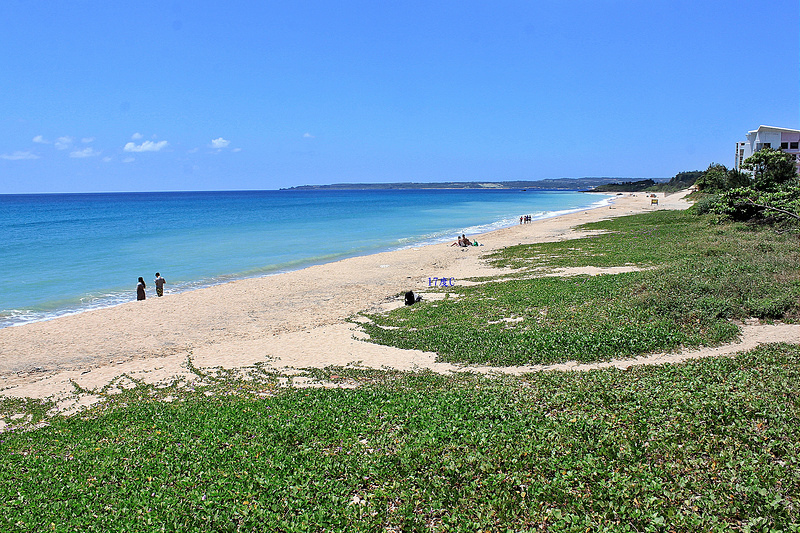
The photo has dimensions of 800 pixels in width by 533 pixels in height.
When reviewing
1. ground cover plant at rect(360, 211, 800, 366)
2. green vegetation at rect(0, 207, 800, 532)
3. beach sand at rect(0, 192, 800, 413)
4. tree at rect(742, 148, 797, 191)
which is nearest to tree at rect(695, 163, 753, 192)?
tree at rect(742, 148, 797, 191)

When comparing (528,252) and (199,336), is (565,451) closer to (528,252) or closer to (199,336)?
(199,336)

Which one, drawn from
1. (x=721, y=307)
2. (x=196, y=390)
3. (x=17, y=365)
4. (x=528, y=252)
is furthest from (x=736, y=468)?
(x=528, y=252)

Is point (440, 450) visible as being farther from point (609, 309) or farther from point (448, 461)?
point (609, 309)

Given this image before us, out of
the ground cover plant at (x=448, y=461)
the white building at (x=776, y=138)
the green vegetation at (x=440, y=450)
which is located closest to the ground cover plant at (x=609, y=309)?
the green vegetation at (x=440, y=450)

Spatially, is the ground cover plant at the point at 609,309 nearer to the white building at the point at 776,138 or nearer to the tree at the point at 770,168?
the tree at the point at 770,168

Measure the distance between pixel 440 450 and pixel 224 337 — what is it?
1308 centimetres

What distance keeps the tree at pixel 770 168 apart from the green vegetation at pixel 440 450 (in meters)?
24.6

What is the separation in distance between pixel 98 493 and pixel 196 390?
542 cm

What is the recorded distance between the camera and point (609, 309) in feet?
55.1

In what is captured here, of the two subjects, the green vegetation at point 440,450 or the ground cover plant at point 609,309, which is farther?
the ground cover plant at point 609,309

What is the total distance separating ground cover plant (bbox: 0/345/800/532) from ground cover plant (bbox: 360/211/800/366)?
280 centimetres

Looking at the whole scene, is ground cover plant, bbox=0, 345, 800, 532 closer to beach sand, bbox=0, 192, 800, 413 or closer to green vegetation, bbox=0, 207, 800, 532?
green vegetation, bbox=0, 207, 800, 532

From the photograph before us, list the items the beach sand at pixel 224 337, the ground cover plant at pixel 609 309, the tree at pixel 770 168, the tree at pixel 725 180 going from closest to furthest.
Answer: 1. the ground cover plant at pixel 609 309
2. the beach sand at pixel 224 337
3. the tree at pixel 770 168
4. the tree at pixel 725 180

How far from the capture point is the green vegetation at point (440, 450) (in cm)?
654
